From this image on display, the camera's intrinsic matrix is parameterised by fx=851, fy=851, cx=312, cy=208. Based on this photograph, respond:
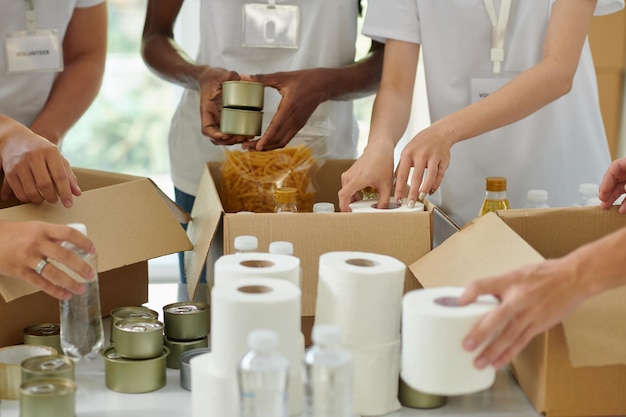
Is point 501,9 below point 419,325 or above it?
above

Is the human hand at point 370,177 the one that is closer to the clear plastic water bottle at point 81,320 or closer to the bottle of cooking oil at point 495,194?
the bottle of cooking oil at point 495,194

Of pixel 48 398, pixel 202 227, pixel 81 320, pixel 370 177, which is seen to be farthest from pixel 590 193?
pixel 48 398

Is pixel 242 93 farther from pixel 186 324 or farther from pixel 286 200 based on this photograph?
pixel 186 324

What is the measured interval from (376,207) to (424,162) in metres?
0.14

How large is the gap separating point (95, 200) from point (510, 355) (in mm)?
909

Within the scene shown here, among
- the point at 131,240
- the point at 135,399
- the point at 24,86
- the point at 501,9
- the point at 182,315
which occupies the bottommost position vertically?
the point at 135,399

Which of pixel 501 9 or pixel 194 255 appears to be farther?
pixel 501 9

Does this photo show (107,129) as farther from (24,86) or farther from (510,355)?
(510,355)

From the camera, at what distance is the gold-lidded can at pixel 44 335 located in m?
1.52

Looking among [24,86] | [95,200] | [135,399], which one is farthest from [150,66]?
[135,399]

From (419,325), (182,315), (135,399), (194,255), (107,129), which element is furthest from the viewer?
(107,129)

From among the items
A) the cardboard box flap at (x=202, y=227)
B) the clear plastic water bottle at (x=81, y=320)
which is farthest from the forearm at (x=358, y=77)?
the clear plastic water bottle at (x=81, y=320)

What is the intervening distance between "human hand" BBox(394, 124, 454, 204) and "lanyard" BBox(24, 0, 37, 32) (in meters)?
1.04

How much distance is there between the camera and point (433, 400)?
1.36 m
